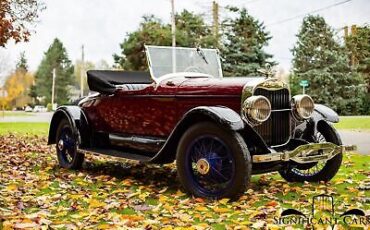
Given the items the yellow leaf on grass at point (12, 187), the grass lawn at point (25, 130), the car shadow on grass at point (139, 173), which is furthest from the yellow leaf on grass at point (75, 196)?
the grass lawn at point (25, 130)

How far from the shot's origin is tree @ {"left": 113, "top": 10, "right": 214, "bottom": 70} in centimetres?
2831

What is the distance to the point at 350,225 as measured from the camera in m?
3.73

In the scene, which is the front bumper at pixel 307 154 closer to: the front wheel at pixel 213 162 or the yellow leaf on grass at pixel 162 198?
the front wheel at pixel 213 162

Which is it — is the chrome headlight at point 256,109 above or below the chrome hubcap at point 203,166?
above

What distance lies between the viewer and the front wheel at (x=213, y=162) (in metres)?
4.58

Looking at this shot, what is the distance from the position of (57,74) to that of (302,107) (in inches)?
2409

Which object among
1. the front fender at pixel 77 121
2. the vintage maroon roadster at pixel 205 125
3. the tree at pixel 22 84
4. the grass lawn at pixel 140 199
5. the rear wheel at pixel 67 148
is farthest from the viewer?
the tree at pixel 22 84

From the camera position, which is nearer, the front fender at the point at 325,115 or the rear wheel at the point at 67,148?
the front fender at the point at 325,115

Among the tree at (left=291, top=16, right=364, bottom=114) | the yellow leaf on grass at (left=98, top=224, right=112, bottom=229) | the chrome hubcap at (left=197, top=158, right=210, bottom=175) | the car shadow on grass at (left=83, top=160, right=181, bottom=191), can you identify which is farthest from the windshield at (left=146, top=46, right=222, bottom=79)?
the tree at (left=291, top=16, right=364, bottom=114)

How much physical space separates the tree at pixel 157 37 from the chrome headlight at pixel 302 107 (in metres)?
22.0

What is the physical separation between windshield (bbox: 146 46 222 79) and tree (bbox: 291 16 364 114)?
25.2m

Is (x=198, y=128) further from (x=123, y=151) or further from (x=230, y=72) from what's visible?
(x=230, y=72)

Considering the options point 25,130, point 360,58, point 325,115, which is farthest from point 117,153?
point 360,58

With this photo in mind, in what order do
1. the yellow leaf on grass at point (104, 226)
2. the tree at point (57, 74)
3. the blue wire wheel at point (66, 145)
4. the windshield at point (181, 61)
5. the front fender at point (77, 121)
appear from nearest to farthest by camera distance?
1. the yellow leaf on grass at point (104, 226)
2. the windshield at point (181, 61)
3. the front fender at point (77, 121)
4. the blue wire wheel at point (66, 145)
5. the tree at point (57, 74)
